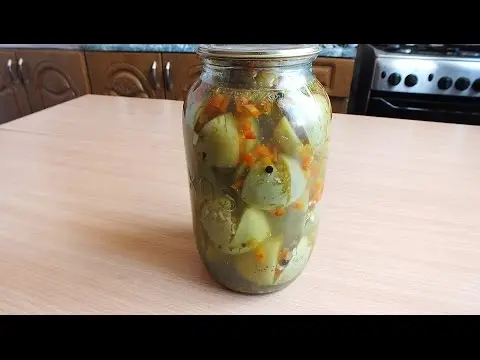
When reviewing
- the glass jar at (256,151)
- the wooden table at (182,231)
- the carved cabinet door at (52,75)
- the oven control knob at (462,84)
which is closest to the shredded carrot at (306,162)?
the glass jar at (256,151)

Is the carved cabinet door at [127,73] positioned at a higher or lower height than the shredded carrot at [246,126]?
lower

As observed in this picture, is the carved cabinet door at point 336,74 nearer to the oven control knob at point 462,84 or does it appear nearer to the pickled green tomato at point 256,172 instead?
the oven control knob at point 462,84

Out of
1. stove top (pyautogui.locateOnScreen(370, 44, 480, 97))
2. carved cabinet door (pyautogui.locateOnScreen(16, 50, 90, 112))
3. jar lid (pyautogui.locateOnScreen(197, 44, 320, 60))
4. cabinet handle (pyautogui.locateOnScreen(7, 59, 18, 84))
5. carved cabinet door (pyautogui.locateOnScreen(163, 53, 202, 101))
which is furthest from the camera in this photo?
cabinet handle (pyautogui.locateOnScreen(7, 59, 18, 84))

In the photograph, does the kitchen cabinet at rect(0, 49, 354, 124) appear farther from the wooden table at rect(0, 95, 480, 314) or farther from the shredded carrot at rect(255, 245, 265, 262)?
the shredded carrot at rect(255, 245, 265, 262)

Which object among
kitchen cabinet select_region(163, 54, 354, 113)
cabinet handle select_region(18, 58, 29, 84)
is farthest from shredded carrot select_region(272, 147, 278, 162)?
cabinet handle select_region(18, 58, 29, 84)

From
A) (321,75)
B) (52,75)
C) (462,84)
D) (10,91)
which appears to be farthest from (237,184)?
(10,91)
